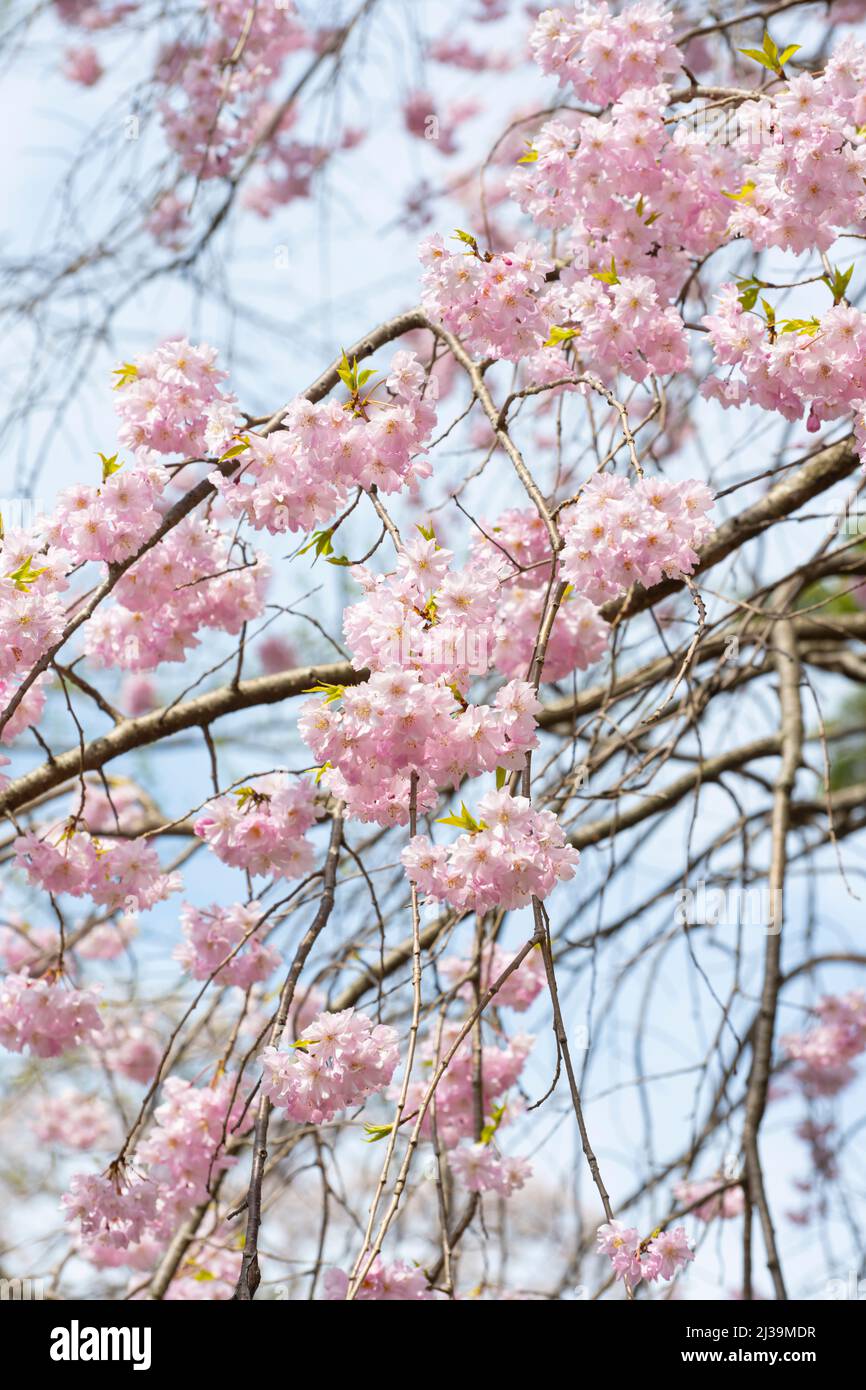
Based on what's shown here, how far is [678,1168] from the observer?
2594 millimetres

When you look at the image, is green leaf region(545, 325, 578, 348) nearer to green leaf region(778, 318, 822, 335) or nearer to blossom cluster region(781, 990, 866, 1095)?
green leaf region(778, 318, 822, 335)

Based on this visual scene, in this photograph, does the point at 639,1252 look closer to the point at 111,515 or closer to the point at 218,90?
the point at 111,515

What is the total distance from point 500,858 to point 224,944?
81cm

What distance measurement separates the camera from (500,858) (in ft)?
4.07

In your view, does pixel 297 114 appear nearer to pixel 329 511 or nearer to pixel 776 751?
pixel 776 751

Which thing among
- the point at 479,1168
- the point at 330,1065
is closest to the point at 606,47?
the point at 330,1065

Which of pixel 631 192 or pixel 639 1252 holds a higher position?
pixel 631 192

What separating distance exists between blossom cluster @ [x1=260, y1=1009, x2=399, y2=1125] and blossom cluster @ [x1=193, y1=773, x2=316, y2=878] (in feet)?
1.43

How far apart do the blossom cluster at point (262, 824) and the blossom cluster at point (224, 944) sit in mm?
161

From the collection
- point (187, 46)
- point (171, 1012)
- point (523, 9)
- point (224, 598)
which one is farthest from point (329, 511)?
point (523, 9)

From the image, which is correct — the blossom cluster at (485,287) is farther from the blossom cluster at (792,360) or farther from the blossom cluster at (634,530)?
the blossom cluster at (634,530)

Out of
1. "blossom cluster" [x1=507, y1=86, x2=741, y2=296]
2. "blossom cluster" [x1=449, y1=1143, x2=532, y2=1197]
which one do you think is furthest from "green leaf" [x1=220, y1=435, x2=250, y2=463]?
"blossom cluster" [x1=449, y1=1143, x2=532, y2=1197]

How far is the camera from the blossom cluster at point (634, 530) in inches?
56.4
